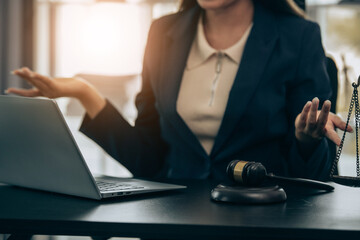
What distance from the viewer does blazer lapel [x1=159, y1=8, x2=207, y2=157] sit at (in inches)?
51.7

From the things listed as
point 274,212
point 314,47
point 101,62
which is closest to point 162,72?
point 314,47

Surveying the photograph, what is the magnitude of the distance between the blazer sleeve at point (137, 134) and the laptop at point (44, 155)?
430 millimetres

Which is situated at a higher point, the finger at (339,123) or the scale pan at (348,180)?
the finger at (339,123)

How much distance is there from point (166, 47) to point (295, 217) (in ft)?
3.00

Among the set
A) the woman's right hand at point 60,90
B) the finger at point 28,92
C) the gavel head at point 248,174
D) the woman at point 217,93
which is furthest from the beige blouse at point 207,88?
the gavel head at point 248,174

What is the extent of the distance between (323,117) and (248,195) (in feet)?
0.74

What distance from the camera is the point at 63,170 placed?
77cm

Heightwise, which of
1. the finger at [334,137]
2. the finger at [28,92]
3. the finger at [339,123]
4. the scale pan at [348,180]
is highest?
the finger at [28,92]

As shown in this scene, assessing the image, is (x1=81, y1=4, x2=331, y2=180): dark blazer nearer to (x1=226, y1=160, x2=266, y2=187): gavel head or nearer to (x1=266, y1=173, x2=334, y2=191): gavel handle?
(x1=266, y1=173, x2=334, y2=191): gavel handle

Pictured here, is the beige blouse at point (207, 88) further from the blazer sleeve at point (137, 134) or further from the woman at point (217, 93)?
the blazer sleeve at point (137, 134)

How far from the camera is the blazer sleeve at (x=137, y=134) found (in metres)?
1.32

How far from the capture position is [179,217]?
64 centimetres

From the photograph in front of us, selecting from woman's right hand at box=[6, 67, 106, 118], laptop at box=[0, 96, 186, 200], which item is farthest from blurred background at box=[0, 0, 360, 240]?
laptop at box=[0, 96, 186, 200]

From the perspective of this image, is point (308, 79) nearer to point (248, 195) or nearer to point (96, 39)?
point (248, 195)
